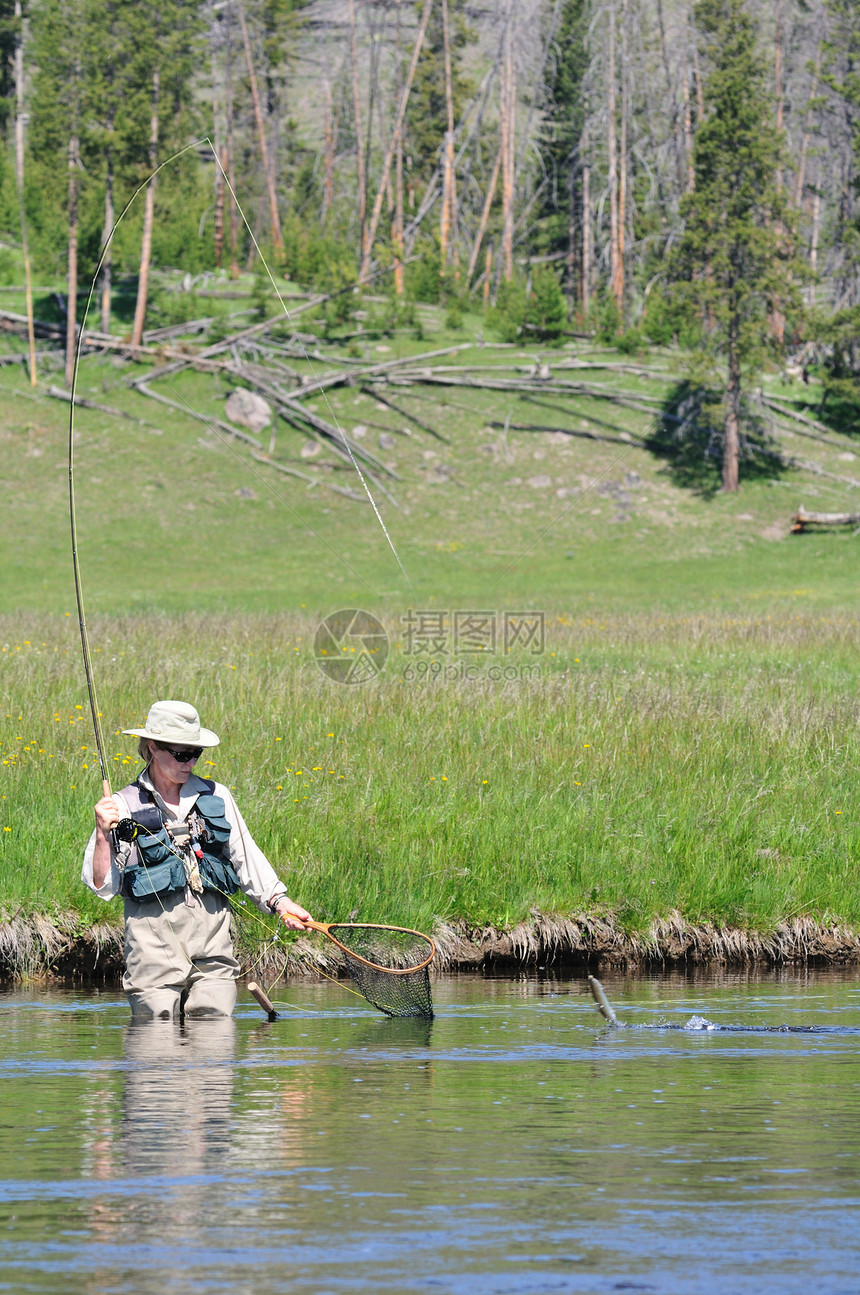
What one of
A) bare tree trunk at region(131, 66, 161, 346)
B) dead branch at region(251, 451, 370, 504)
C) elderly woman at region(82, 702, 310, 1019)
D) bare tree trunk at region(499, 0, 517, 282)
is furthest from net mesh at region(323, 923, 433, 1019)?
bare tree trunk at region(499, 0, 517, 282)

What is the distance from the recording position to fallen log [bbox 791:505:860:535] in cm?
4778

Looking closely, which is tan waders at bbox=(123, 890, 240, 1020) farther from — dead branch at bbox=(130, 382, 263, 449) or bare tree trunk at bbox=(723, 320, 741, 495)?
bare tree trunk at bbox=(723, 320, 741, 495)

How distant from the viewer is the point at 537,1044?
7.93 m

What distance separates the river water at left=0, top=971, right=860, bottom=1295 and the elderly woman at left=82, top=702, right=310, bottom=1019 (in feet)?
0.73

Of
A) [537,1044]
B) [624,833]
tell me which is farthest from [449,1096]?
[624,833]

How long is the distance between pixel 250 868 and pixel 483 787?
4.24m

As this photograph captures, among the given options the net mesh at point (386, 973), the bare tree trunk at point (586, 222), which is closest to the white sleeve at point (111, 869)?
the net mesh at point (386, 973)

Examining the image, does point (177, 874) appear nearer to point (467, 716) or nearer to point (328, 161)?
point (467, 716)

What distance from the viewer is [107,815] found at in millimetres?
7316

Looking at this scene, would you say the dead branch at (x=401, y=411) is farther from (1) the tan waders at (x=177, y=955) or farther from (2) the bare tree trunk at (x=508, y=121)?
(1) the tan waders at (x=177, y=955)

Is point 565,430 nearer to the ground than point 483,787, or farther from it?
farther from it

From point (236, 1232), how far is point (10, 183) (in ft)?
191

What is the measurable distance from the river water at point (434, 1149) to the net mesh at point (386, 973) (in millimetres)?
158

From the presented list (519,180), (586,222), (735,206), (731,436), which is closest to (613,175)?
(586,222)
